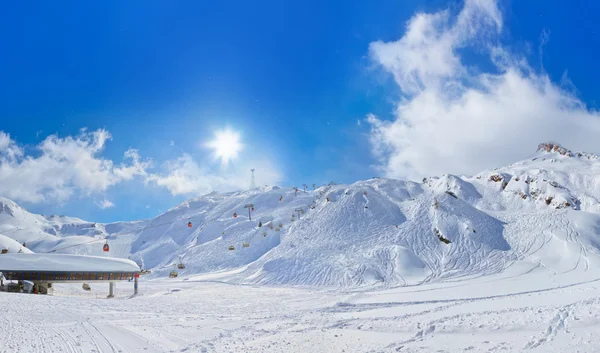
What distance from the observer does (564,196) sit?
293 ft

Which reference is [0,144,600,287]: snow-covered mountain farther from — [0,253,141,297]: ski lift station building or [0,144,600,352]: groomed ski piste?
[0,253,141,297]: ski lift station building

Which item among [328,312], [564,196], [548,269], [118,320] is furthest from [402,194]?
[118,320]

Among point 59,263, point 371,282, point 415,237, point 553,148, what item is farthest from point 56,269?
point 553,148

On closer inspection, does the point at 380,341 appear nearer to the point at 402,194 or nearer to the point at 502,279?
the point at 502,279

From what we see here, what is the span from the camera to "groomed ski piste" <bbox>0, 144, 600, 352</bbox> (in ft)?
59.4

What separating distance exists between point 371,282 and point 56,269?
35691mm

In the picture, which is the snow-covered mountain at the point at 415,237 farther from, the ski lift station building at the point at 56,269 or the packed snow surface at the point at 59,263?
the ski lift station building at the point at 56,269

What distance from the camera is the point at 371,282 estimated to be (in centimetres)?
5100

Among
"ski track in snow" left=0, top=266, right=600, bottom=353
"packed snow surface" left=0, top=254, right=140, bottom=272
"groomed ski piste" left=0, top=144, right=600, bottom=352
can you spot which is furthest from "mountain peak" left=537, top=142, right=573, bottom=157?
"packed snow surface" left=0, top=254, right=140, bottom=272

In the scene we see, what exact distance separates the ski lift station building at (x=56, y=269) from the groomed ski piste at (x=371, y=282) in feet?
7.37

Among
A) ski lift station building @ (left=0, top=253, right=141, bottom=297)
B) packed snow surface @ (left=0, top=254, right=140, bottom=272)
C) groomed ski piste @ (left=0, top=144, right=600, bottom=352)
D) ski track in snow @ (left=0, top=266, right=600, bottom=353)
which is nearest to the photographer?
ski track in snow @ (left=0, top=266, right=600, bottom=353)

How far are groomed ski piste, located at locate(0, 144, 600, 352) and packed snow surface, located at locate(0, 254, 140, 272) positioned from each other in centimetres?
310

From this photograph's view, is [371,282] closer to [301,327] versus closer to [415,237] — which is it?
[415,237]

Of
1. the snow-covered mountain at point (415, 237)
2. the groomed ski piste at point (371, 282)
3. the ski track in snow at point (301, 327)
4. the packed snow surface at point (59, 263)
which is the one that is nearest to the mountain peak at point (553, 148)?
the groomed ski piste at point (371, 282)
